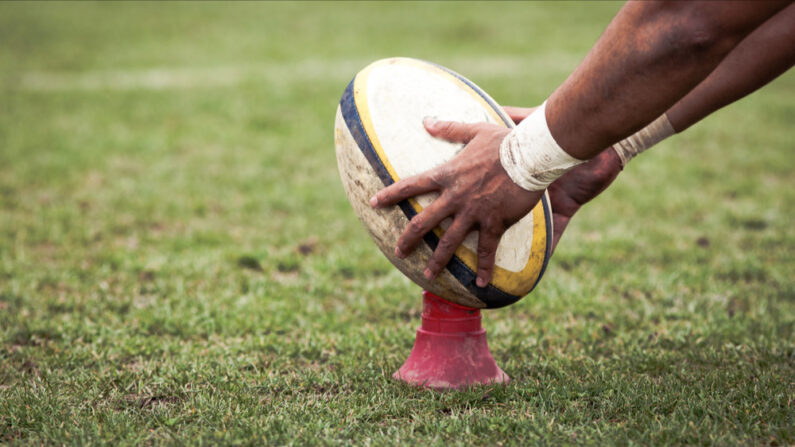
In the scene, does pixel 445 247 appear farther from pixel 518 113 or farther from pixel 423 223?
pixel 518 113

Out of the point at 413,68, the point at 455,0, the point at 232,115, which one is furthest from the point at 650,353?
the point at 455,0

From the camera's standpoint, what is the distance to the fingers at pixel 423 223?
2277 mm

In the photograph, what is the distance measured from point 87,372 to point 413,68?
177 centimetres

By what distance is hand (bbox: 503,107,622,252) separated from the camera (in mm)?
2814

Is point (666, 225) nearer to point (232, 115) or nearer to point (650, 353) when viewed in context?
point (650, 353)

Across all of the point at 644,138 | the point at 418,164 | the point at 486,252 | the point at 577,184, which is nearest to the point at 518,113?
the point at 577,184

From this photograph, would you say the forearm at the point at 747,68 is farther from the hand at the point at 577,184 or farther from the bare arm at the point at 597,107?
the bare arm at the point at 597,107

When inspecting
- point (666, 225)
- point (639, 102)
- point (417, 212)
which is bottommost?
point (666, 225)

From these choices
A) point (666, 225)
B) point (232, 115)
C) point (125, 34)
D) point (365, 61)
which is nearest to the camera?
point (666, 225)

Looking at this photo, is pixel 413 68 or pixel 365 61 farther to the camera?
pixel 365 61

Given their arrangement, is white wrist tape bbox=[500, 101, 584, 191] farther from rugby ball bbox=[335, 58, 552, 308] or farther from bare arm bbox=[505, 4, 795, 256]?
bare arm bbox=[505, 4, 795, 256]

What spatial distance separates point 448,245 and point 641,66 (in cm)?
80

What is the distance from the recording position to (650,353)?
3152 millimetres

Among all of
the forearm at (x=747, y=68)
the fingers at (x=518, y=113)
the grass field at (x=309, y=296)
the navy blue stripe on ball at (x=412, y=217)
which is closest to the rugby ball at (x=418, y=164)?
the navy blue stripe on ball at (x=412, y=217)
